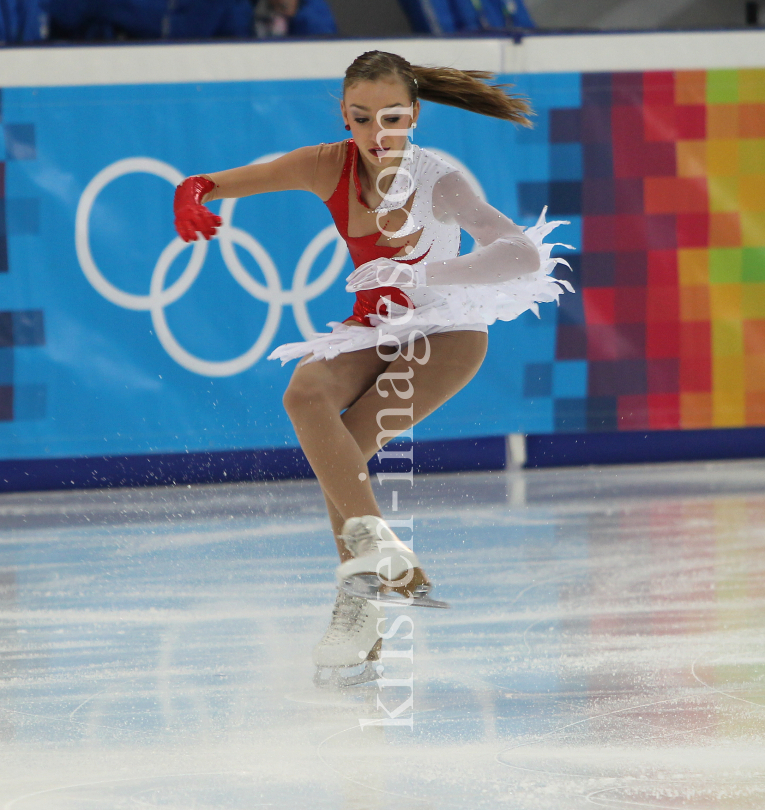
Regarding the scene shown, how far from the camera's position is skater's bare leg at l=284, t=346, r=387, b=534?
2564 millimetres

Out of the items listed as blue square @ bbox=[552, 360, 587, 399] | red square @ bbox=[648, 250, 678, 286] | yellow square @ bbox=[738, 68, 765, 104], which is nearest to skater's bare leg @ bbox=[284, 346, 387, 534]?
blue square @ bbox=[552, 360, 587, 399]

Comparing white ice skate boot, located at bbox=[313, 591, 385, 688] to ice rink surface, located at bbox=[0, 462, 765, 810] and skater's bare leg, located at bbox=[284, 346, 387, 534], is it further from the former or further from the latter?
skater's bare leg, located at bbox=[284, 346, 387, 534]

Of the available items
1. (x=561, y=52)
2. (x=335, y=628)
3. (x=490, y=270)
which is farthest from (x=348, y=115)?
(x=561, y=52)

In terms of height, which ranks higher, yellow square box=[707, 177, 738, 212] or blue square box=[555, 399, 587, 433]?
yellow square box=[707, 177, 738, 212]

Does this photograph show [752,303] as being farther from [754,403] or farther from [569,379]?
[569,379]

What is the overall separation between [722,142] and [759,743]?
4273 mm

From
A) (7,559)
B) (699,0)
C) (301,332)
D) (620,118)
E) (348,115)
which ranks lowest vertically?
(7,559)

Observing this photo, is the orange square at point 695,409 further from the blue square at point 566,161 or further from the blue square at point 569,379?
the blue square at point 566,161

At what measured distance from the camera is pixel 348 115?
2.61 metres

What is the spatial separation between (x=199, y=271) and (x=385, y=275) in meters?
3.08

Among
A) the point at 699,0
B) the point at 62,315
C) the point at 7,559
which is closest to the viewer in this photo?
the point at 7,559

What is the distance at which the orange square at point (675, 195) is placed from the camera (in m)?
5.90

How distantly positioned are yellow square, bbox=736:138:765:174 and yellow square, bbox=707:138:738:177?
0.10 ft

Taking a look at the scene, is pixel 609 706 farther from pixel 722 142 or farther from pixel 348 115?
pixel 722 142
